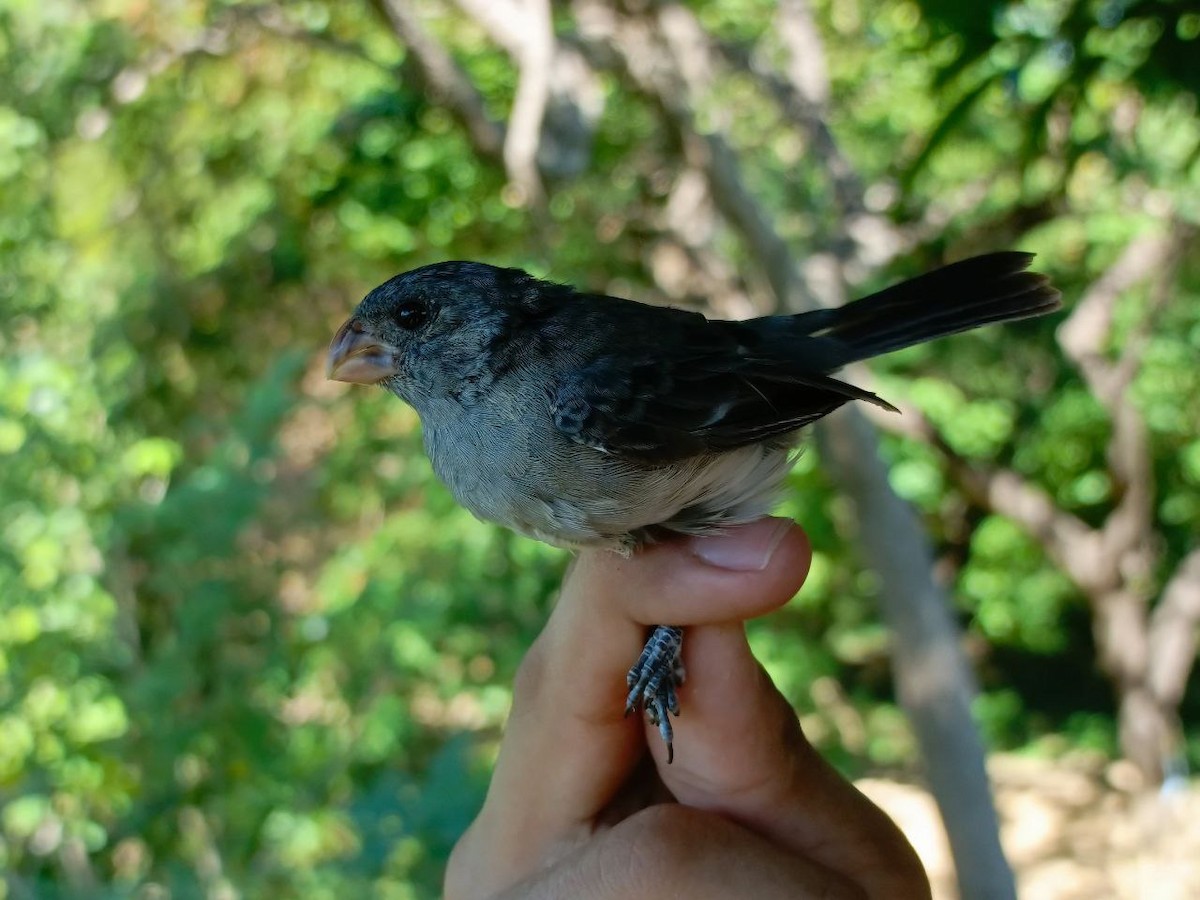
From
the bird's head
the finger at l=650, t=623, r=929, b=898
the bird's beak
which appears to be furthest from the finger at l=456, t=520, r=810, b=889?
the bird's beak

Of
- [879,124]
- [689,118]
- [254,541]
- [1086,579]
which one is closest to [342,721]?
[254,541]

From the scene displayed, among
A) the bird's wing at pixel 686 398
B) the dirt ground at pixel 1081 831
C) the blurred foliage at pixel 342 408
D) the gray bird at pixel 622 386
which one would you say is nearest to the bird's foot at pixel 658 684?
the gray bird at pixel 622 386

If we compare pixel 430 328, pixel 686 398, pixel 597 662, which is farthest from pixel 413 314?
pixel 597 662

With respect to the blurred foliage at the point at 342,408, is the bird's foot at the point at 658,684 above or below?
above

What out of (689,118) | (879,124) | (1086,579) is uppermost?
(689,118)

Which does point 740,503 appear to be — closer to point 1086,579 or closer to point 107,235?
point 107,235

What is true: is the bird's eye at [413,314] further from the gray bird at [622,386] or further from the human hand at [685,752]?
the human hand at [685,752]
